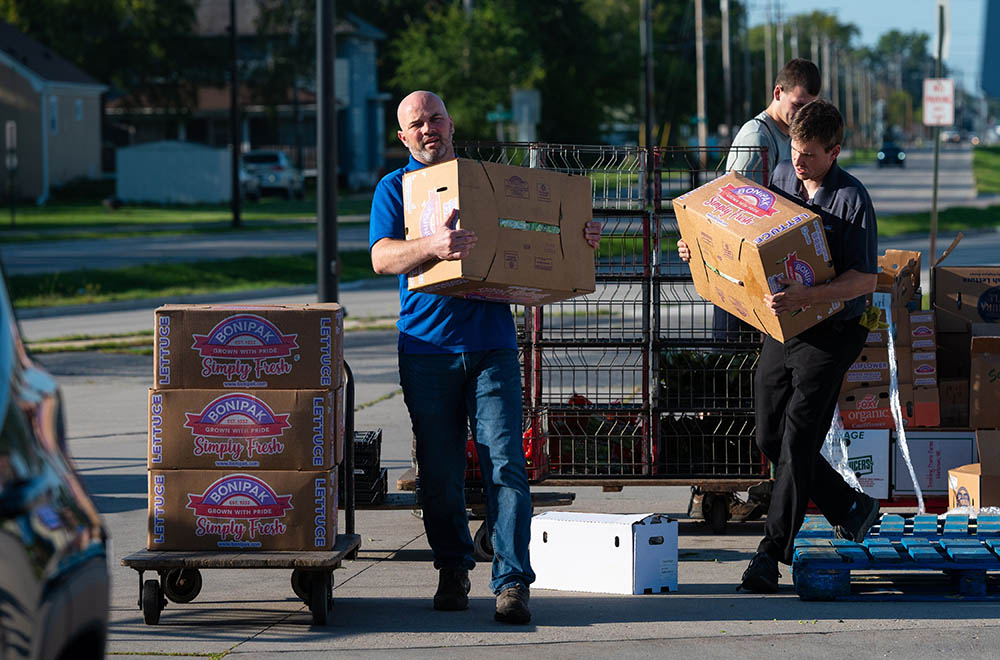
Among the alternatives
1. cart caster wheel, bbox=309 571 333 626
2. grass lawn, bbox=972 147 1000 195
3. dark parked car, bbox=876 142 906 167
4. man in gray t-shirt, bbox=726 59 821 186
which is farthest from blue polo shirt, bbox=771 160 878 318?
dark parked car, bbox=876 142 906 167

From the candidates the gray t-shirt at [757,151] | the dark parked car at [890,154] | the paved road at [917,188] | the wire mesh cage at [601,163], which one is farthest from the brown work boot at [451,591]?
the dark parked car at [890,154]

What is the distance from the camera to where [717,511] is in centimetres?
807

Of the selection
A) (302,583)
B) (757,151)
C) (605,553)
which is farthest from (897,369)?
(302,583)

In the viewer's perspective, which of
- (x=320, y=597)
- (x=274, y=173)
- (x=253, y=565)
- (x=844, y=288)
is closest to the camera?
(x=253, y=565)

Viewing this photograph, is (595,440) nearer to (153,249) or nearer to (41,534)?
(41,534)

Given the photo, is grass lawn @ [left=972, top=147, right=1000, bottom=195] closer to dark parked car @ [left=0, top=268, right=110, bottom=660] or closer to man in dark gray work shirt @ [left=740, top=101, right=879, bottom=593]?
man in dark gray work shirt @ [left=740, top=101, right=879, bottom=593]

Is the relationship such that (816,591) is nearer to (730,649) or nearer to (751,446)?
(730,649)

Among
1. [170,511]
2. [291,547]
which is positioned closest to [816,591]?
[291,547]

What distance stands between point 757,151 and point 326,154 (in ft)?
30.4

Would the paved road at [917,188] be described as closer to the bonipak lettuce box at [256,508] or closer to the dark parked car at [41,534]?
the bonipak lettuce box at [256,508]

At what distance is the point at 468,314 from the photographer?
625 centimetres

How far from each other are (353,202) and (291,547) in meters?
52.0

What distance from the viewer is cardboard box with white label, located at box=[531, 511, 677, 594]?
263 inches

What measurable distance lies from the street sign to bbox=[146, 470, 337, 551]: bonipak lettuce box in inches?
751
